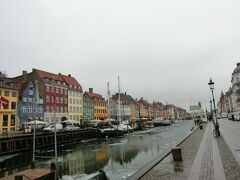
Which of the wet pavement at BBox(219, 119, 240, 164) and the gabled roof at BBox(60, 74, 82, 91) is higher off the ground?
the gabled roof at BBox(60, 74, 82, 91)

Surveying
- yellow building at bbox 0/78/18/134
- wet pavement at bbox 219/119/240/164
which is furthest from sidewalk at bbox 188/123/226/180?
yellow building at bbox 0/78/18/134

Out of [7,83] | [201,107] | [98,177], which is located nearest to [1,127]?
[7,83]

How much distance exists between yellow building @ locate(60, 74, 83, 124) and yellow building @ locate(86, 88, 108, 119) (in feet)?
41.3

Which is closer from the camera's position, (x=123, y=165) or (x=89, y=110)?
(x=123, y=165)

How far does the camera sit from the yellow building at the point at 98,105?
10319 cm

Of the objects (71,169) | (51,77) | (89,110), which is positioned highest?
(51,77)

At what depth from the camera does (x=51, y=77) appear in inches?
3036

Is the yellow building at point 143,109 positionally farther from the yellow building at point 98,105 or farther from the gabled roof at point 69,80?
the gabled roof at point 69,80

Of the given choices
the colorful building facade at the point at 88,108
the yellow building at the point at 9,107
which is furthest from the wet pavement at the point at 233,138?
the colorful building facade at the point at 88,108

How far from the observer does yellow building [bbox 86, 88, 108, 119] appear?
103 metres

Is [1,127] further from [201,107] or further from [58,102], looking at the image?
[201,107]

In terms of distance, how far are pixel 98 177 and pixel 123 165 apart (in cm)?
620

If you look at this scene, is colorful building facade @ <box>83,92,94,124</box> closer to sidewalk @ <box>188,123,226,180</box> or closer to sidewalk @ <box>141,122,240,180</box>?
sidewalk @ <box>188,123,226,180</box>

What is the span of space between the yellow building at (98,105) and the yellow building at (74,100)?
1258 centimetres
